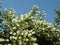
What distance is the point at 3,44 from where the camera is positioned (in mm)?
11570

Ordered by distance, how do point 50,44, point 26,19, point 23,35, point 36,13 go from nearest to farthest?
point 23,35 → point 26,19 → point 50,44 → point 36,13

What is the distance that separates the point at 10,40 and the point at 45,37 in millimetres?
2339

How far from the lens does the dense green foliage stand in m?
11.1

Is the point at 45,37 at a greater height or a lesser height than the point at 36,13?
lesser

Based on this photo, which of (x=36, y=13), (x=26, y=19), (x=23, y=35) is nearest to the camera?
(x=23, y=35)

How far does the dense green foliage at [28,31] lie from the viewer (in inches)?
437

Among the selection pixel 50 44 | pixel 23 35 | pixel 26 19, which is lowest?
pixel 50 44

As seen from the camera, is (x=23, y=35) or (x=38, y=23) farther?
(x=38, y=23)

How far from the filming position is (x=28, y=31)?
1153cm

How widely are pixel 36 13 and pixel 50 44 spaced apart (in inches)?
100.0

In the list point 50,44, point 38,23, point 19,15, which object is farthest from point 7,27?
point 50,44

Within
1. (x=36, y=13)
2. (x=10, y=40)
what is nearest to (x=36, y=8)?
(x=36, y=13)

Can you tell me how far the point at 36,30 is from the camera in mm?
12438

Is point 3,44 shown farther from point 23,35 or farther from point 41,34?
point 41,34
